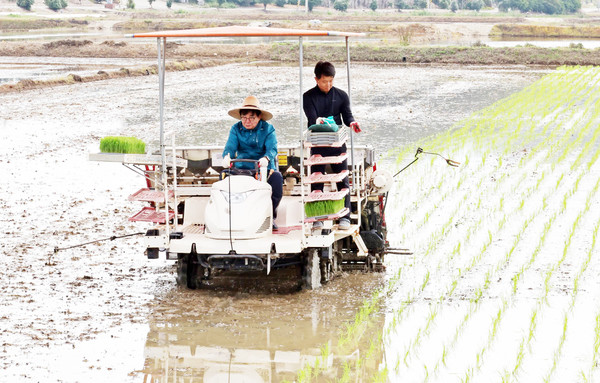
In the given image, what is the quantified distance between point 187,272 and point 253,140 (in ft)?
4.08

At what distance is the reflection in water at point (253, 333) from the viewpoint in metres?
6.05

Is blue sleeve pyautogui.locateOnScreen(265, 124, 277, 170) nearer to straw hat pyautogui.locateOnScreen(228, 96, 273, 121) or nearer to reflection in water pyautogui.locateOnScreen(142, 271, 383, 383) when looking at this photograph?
straw hat pyautogui.locateOnScreen(228, 96, 273, 121)

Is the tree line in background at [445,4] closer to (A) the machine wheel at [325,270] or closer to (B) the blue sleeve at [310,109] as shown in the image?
(B) the blue sleeve at [310,109]

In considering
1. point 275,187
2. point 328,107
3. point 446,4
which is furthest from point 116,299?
point 446,4

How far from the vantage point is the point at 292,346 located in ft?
21.4

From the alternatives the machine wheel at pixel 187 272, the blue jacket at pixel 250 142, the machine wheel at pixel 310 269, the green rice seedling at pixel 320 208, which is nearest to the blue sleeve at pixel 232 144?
the blue jacket at pixel 250 142

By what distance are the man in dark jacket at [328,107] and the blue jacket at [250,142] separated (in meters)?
0.44

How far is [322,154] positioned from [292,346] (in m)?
2.06

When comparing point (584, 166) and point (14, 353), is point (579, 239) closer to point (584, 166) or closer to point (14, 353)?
point (584, 166)

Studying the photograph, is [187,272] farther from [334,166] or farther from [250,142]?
[334,166]

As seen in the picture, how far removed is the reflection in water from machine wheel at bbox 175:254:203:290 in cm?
8

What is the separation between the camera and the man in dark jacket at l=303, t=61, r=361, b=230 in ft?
26.3

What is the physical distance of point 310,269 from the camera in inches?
303

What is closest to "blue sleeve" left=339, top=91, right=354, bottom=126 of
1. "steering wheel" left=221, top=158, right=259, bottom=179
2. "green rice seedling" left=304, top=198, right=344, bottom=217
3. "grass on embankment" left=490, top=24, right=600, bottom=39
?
"green rice seedling" left=304, top=198, right=344, bottom=217
